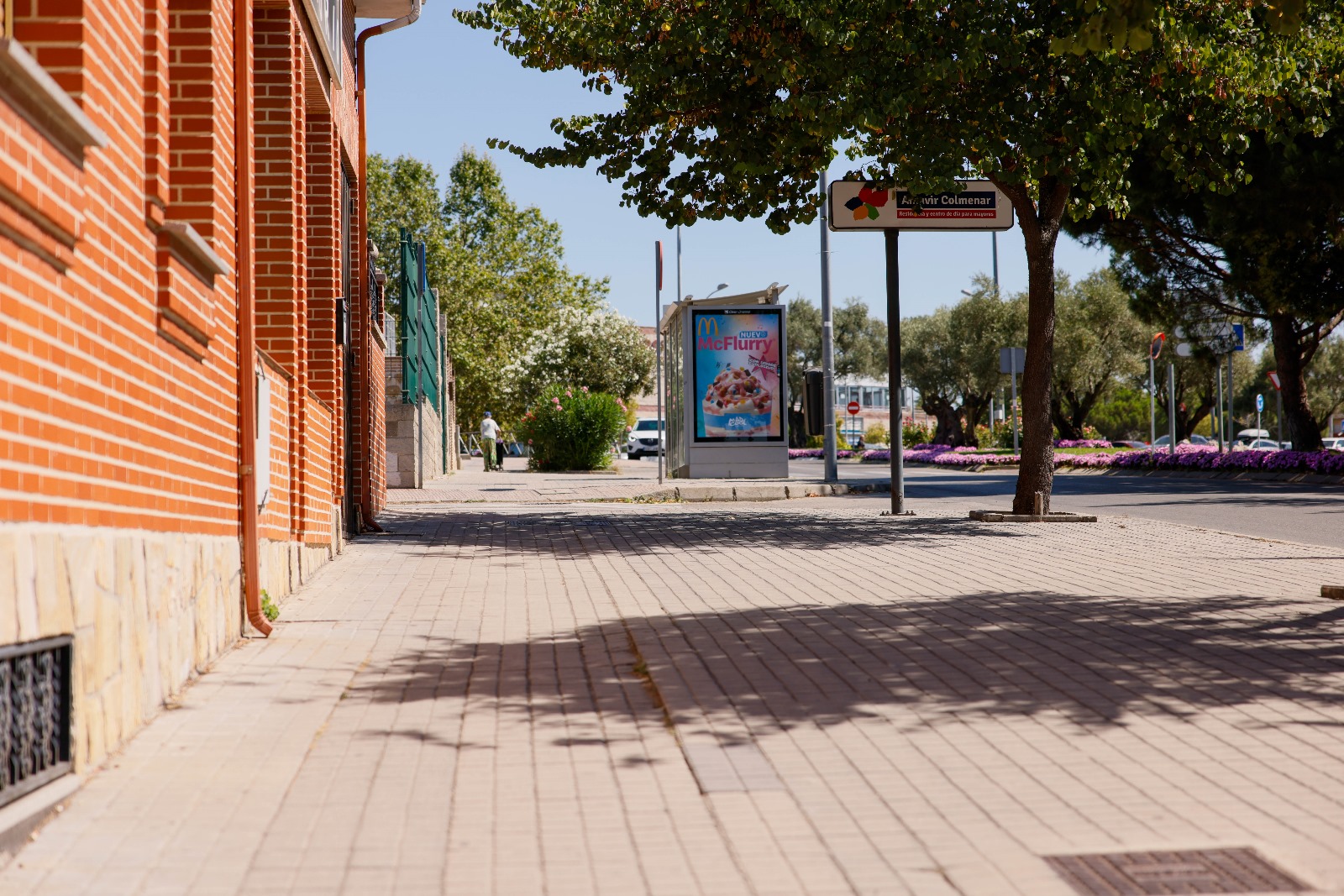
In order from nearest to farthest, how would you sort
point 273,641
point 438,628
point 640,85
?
point 273,641
point 438,628
point 640,85

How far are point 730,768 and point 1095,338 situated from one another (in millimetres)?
49296

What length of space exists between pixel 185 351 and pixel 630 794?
303 cm

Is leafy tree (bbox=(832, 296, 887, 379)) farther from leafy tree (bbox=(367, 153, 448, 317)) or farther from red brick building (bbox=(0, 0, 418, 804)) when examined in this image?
red brick building (bbox=(0, 0, 418, 804))

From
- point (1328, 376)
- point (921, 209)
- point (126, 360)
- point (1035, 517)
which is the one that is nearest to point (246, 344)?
point (126, 360)

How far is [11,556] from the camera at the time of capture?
3600 mm

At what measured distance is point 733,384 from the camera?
2572cm

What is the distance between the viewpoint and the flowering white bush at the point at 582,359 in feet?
188

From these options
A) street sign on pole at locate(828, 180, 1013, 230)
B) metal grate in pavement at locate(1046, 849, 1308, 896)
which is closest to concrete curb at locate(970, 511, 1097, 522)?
street sign on pole at locate(828, 180, 1013, 230)

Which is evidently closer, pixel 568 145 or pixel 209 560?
pixel 209 560

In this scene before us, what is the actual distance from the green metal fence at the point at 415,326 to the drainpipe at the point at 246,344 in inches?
473

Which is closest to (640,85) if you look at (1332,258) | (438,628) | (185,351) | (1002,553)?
(1002,553)

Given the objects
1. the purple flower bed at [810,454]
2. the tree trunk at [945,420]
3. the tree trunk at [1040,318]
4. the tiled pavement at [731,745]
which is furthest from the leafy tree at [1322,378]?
the tiled pavement at [731,745]

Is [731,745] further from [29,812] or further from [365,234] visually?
[365,234]

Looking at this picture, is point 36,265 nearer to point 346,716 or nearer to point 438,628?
point 346,716
